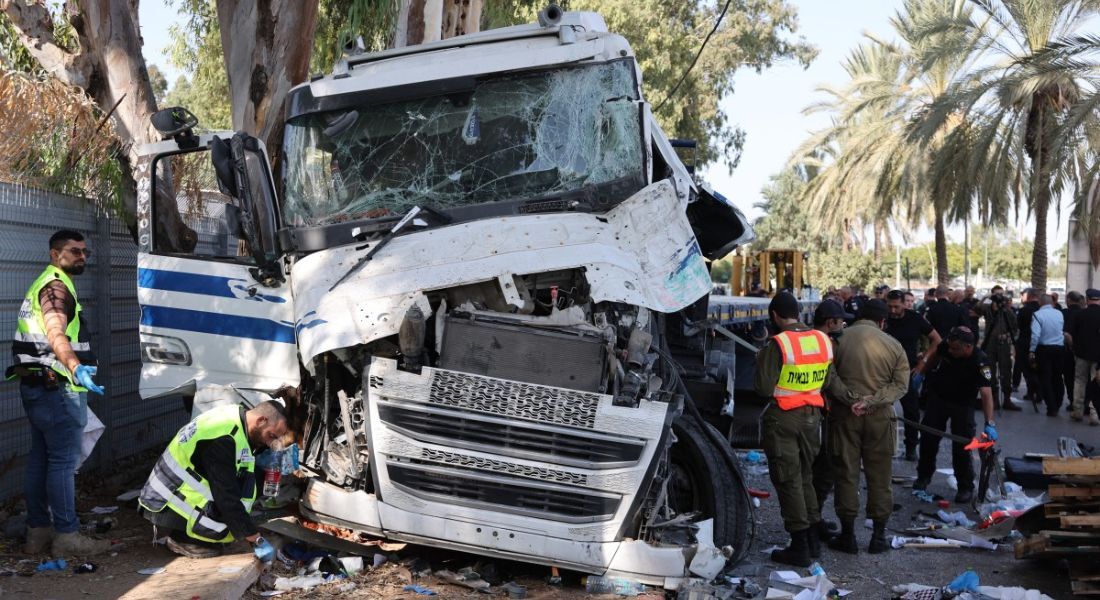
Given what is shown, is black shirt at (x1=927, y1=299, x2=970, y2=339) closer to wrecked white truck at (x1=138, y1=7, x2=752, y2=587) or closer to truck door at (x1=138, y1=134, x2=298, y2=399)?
wrecked white truck at (x1=138, y1=7, x2=752, y2=587)

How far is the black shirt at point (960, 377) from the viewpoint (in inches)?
360

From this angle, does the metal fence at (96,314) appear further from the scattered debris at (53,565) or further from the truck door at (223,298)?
the scattered debris at (53,565)

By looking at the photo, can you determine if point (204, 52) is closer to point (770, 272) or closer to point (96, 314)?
point (96, 314)

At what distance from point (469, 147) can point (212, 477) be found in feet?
8.03

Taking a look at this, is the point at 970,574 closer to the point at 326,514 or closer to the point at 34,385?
the point at 326,514

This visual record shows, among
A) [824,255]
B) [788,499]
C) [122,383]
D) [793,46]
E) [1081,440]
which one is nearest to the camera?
[788,499]

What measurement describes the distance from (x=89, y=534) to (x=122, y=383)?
7.20 ft

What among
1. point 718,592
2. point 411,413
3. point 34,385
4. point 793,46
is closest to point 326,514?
point 411,413

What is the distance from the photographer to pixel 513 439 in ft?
17.9

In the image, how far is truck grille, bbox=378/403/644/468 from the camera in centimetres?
545

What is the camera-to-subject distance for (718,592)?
6.04 m

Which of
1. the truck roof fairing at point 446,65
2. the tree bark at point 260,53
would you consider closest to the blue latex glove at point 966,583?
the truck roof fairing at point 446,65

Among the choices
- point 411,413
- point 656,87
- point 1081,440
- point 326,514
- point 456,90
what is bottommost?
point 1081,440

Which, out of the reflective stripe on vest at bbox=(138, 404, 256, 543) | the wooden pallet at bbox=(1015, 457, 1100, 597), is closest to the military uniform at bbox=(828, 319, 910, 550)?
the wooden pallet at bbox=(1015, 457, 1100, 597)
